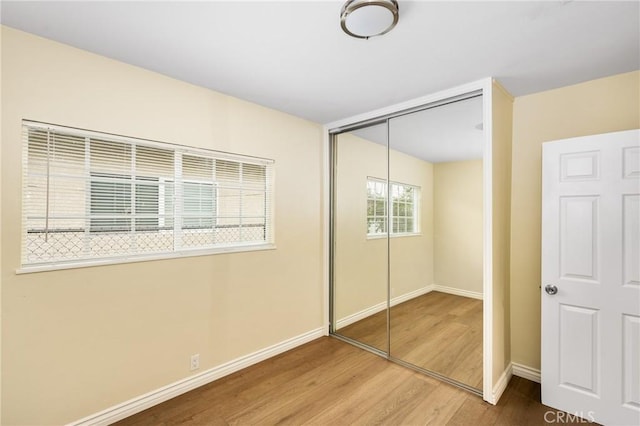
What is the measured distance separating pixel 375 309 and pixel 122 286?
2.58 meters

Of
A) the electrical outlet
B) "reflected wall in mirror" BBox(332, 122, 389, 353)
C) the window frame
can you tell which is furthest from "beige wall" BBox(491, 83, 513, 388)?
the electrical outlet

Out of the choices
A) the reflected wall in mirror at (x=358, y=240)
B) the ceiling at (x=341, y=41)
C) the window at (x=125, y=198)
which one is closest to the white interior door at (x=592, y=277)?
the ceiling at (x=341, y=41)

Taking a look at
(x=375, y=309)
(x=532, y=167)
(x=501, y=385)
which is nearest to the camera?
(x=501, y=385)

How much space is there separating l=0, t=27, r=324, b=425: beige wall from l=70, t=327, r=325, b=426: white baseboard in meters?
0.05

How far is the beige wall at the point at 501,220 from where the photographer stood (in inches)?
91.8

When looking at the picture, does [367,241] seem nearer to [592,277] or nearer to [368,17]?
[592,277]

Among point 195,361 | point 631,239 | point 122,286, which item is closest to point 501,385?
point 631,239

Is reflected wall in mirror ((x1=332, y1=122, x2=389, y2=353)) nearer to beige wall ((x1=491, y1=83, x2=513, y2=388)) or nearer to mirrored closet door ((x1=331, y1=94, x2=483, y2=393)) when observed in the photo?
mirrored closet door ((x1=331, y1=94, x2=483, y2=393))

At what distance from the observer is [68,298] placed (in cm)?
188

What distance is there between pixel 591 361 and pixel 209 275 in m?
3.02

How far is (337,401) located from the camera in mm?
2301

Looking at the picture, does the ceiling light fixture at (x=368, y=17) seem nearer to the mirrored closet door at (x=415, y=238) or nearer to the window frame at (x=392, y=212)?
the mirrored closet door at (x=415, y=238)

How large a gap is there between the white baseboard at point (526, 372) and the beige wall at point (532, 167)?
0.13 ft

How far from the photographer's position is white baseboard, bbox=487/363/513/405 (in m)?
2.26
